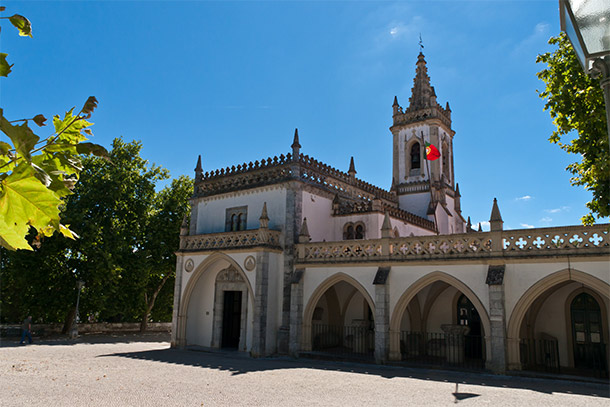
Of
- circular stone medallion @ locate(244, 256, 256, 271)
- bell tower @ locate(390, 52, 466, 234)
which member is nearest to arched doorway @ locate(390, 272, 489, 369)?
circular stone medallion @ locate(244, 256, 256, 271)

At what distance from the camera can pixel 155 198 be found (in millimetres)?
33625

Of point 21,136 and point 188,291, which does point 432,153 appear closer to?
point 188,291

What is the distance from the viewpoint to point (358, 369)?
55.0 feet

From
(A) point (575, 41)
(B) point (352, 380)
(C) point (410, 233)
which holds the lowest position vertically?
(B) point (352, 380)

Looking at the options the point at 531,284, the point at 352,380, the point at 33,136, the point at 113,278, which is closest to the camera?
the point at 33,136

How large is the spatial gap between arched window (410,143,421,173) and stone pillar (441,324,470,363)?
13821mm

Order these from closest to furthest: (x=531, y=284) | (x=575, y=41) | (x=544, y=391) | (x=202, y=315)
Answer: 1. (x=575, y=41)
2. (x=544, y=391)
3. (x=531, y=284)
4. (x=202, y=315)

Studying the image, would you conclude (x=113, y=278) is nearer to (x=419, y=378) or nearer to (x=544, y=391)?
(x=419, y=378)

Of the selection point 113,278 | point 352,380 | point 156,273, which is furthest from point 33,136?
point 156,273

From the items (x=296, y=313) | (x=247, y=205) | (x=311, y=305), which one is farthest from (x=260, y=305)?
(x=247, y=205)

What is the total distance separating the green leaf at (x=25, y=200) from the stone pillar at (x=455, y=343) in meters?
18.5

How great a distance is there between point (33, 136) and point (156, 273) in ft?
104

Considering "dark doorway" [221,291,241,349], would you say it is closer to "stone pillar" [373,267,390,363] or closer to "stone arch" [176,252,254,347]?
"stone arch" [176,252,254,347]

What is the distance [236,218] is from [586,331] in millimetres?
16243
